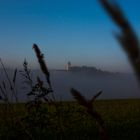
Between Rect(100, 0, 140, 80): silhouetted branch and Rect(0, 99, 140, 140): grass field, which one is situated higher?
Rect(100, 0, 140, 80): silhouetted branch

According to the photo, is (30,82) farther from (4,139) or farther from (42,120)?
(4,139)

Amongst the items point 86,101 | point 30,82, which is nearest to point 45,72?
point 86,101

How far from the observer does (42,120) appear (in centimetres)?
612

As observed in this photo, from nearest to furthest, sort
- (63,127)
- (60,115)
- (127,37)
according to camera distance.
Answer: (127,37)
(60,115)
(63,127)

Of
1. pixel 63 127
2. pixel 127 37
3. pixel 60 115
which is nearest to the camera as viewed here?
pixel 127 37

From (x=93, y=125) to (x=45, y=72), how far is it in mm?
8732

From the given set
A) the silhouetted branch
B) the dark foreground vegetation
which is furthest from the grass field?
the silhouetted branch

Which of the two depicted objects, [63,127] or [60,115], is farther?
[63,127]

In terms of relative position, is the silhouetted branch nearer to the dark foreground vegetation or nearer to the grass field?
the dark foreground vegetation

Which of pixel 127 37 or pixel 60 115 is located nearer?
pixel 127 37

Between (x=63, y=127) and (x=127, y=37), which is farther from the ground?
(x=127, y=37)

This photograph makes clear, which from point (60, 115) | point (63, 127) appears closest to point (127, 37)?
point (60, 115)

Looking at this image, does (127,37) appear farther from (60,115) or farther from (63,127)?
(63,127)

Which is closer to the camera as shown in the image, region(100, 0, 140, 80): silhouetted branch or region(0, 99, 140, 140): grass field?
region(100, 0, 140, 80): silhouetted branch
